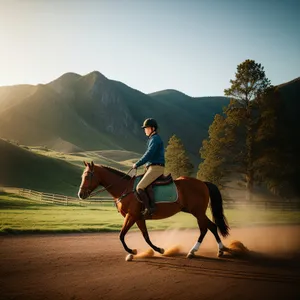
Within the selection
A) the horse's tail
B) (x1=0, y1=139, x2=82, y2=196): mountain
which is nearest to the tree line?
the horse's tail

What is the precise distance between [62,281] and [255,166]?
2812 centimetres

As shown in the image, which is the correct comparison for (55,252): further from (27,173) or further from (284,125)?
(27,173)

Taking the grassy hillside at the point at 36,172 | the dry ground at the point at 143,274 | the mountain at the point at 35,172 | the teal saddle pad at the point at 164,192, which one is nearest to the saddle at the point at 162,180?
Answer: the teal saddle pad at the point at 164,192

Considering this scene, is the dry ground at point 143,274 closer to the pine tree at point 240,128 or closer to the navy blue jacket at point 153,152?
the navy blue jacket at point 153,152

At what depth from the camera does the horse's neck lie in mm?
9867

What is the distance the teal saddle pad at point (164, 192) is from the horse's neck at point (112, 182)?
42cm

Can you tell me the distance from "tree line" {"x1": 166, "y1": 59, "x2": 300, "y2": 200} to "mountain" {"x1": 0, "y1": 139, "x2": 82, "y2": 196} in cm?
4463

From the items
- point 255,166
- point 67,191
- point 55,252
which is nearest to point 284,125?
point 255,166

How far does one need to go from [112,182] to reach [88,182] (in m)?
0.82

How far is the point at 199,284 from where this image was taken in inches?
270

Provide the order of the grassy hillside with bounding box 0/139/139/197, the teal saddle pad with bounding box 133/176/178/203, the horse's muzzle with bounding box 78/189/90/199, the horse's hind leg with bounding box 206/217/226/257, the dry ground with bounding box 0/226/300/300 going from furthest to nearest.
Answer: the grassy hillside with bounding box 0/139/139/197, the horse's hind leg with bounding box 206/217/226/257, the teal saddle pad with bounding box 133/176/178/203, the horse's muzzle with bounding box 78/189/90/199, the dry ground with bounding box 0/226/300/300

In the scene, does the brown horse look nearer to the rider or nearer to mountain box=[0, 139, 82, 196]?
the rider

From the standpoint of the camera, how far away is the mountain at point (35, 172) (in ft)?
255

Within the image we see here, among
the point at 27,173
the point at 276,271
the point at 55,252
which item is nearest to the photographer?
the point at 276,271
